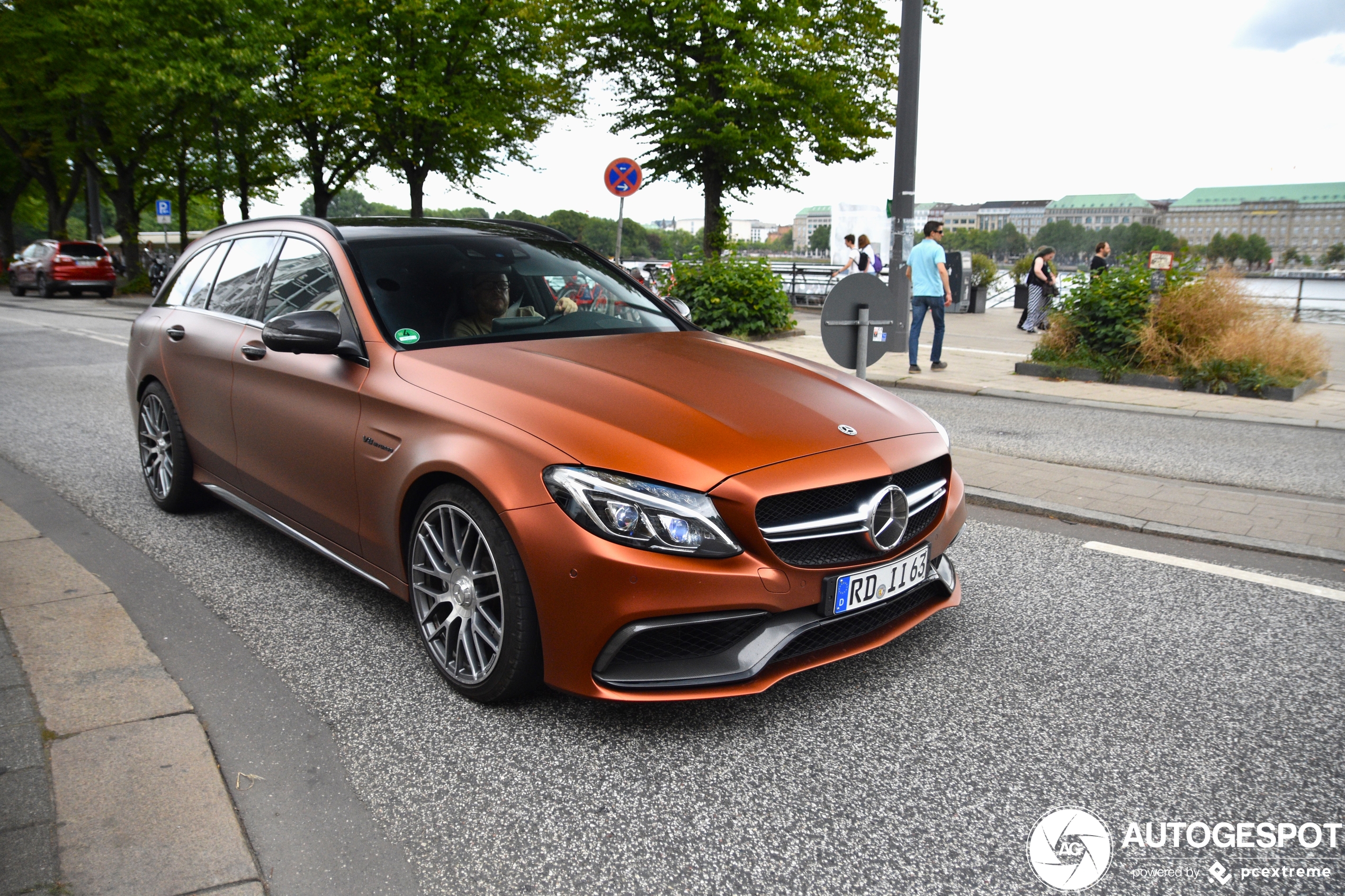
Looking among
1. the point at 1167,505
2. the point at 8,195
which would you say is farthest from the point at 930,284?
the point at 8,195

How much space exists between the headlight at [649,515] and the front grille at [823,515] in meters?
0.16

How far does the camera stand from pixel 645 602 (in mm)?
2762

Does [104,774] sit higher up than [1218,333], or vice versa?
[1218,333]

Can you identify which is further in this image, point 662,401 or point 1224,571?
point 1224,571

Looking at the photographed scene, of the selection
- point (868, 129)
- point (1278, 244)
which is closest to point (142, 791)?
point (868, 129)

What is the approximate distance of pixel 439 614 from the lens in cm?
339

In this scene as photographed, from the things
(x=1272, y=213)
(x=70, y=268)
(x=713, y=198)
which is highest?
(x=1272, y=213)

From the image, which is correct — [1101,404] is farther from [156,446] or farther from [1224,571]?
[156,446]

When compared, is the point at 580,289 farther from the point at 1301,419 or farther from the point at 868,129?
the point at 868,129

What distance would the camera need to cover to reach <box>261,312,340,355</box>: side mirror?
11.9ft

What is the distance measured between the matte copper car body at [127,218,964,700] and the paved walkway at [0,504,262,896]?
2.77 feet

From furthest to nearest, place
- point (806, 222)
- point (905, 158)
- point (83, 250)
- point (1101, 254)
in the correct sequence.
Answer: point (806, 222) → point (83, 250) → point (1101, 254) → point (905, 158)

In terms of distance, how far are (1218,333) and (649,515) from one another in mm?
10925

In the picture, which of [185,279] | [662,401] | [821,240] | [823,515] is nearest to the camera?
[823,515]
